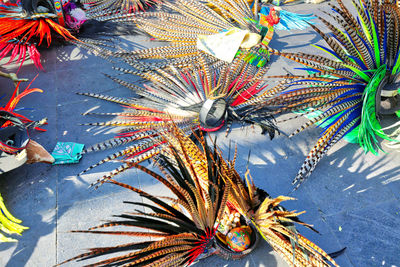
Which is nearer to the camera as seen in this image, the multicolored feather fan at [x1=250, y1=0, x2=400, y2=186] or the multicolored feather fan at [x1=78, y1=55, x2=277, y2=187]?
the multicolored feather fan at [x1=250, y1=0, x2=400, y2=186]

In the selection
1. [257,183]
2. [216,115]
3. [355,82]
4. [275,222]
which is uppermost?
[355,82]

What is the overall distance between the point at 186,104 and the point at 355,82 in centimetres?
123

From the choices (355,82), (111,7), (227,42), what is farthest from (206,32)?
(355,82)

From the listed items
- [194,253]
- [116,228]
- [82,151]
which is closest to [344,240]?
[194,253]

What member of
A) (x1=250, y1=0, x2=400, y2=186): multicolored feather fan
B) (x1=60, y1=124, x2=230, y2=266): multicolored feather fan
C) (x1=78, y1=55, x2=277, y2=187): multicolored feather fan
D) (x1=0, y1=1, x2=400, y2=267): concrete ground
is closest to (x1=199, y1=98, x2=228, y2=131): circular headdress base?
(x1=78, y1=55, x2=277, y2=187): multicolored feather fan

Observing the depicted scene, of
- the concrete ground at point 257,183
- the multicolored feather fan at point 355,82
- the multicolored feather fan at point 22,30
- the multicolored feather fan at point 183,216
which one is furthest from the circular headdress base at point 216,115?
the multicolored feather fan at point 22,30

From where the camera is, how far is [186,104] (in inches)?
103

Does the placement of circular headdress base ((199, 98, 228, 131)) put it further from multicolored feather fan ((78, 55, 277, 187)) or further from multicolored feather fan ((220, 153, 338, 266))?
multicolored feather fan ((220, 153, 338, 266))

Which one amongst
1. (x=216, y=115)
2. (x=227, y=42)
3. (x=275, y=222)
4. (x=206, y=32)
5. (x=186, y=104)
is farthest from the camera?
(x=206, y=32)

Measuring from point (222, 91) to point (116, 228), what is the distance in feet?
4.19

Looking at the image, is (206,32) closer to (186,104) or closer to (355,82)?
(186,104)

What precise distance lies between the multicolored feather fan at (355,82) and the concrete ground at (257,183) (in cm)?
16

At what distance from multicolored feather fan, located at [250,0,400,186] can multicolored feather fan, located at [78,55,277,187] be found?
37cm

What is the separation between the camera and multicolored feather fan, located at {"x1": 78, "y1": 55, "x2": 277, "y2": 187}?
7.78 feet
